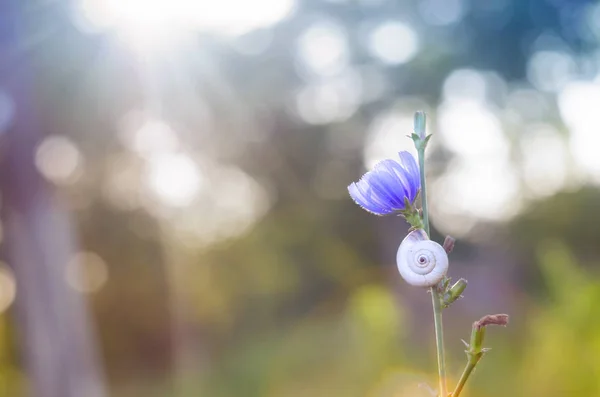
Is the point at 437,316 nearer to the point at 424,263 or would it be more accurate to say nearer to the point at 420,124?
the point at 424,263

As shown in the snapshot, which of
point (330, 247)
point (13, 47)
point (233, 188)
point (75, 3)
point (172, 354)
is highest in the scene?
point (75, 3)

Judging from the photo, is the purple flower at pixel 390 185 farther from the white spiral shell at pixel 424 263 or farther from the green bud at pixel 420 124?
the white spiral shell at pixel 424 263

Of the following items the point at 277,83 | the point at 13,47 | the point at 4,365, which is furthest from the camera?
the point at 277,83

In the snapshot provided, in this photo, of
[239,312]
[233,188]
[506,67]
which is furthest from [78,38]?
[239,312]

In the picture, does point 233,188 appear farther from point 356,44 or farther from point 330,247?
point 356,44

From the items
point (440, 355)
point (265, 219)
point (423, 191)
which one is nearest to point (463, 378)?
point (440, 355)

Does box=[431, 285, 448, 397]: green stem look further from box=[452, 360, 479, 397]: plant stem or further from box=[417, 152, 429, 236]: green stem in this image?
box=[417, 152, 429, 236]: green stem

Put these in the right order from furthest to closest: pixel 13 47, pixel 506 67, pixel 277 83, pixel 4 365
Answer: pixel 277 83, pixel 506 67, pixel 4 365, pixel 13 47
